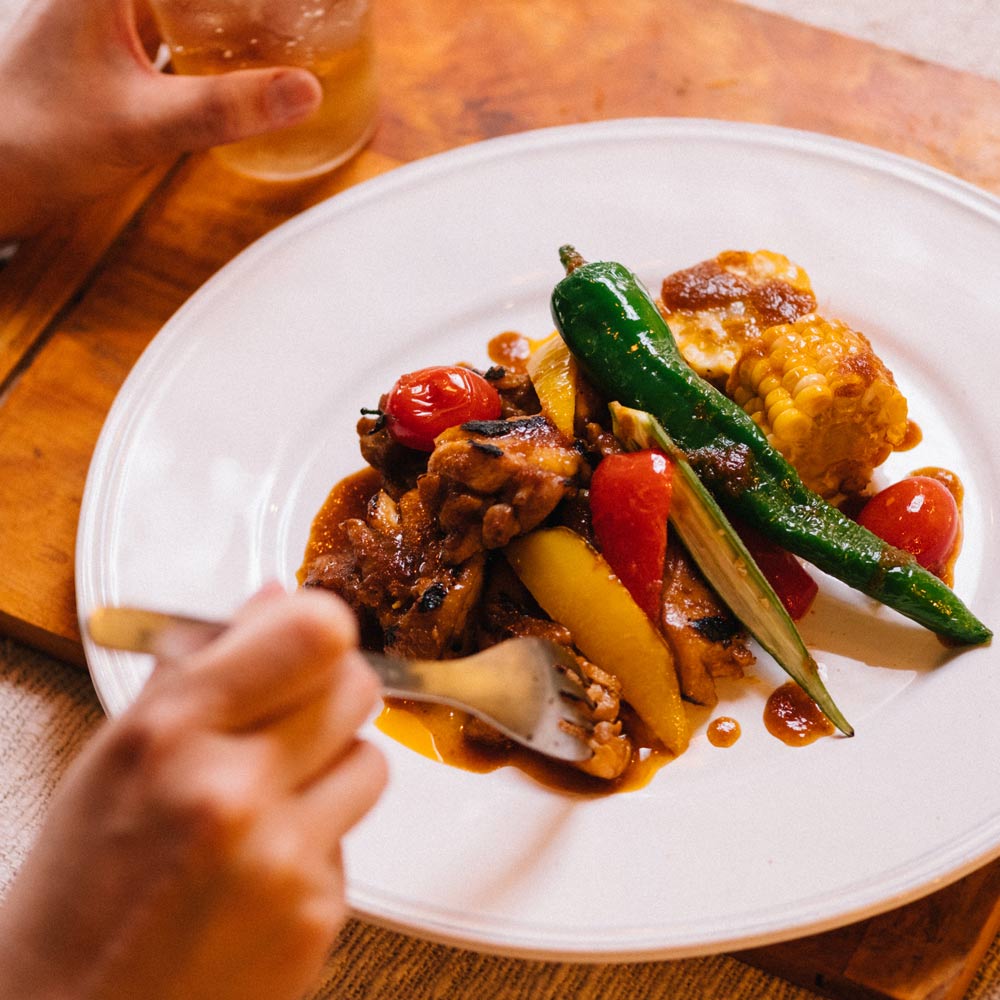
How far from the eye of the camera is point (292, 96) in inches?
119

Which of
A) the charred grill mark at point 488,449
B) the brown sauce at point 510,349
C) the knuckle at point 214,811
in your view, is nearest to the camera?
the knuckle at point 214,811

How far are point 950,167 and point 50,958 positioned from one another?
3172 mm

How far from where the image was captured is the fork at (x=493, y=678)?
146 cm

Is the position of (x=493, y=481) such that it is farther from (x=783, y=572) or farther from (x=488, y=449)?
(x=783, y=572)

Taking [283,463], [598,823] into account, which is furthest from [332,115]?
[598,823]

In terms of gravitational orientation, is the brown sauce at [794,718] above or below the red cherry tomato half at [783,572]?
below

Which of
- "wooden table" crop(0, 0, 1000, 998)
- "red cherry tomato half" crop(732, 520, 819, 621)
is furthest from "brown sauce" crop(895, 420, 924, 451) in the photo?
"wooden table" crop(0, 0, 1000, 998)

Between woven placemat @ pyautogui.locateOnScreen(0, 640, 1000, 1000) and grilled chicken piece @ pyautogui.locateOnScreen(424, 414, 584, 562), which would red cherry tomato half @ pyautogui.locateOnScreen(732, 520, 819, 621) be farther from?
woven placemat @ pyautogui.locateOnScreen(0, 640, 1000, 1000)

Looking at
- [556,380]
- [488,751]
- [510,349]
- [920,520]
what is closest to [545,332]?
[510,349]

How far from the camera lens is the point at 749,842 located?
208cm

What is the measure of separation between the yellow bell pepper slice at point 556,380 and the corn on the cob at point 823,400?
1.40ft

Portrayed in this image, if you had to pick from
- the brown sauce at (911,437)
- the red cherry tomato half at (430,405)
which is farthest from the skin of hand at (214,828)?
the brown sauce at (911,437)

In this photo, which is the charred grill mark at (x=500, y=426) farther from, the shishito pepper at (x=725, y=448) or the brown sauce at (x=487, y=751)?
the brown sauce at (x=487, y=751)

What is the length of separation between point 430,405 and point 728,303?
86 centimetres
